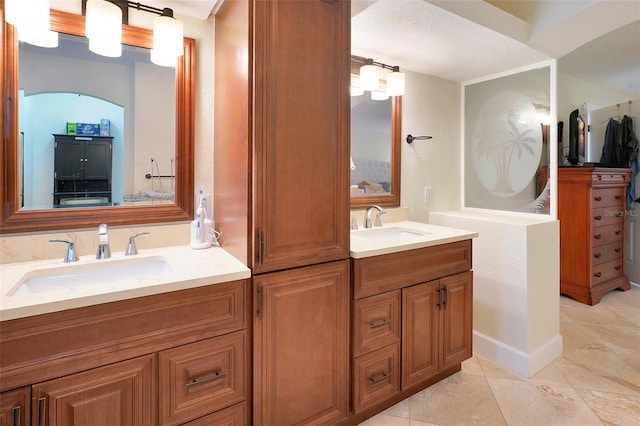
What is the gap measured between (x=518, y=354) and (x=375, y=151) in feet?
5.23

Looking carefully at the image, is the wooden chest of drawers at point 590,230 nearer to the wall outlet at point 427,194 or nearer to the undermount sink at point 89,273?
the wall outlet at point 427,194

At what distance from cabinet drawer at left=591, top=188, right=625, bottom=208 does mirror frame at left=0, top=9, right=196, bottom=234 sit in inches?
142

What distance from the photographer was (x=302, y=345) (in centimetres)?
141

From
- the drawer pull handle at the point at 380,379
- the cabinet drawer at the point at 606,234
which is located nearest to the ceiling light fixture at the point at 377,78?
the drawer pull handle at the point at 380,379

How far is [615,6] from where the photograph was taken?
6.04 ft

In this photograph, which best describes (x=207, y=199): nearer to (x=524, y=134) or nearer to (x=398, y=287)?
(x=398, y=287)

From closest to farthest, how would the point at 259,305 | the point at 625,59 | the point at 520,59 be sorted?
1. the point at 259,305
2. the point at 520,59
3. the point at 625,59

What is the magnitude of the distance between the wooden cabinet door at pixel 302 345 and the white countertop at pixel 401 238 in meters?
0.16

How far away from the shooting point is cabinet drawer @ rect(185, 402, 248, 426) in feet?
3.97

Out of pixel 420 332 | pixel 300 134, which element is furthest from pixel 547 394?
pixel 300 134

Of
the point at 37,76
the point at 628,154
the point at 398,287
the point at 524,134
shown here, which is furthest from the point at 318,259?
the point at 628,154

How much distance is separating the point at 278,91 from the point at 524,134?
6.78 ft

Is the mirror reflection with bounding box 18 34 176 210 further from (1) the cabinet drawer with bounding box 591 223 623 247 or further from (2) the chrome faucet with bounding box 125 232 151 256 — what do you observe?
(1) the cabinet drawer with bounding box 591 223 623 247

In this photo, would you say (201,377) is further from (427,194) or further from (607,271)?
(607,271)
